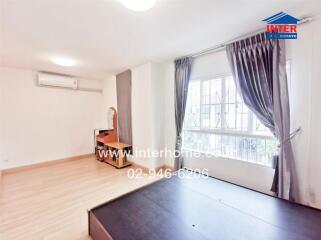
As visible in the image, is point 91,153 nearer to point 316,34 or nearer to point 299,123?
point 299,123

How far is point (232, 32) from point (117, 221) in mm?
2590

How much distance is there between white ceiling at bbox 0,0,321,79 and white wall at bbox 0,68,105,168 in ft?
2.55

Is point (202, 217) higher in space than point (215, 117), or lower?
lower

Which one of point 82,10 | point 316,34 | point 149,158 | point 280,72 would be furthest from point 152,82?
point 316,34

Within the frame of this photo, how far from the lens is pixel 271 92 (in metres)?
1.99

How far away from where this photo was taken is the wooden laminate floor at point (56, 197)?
5.69 ft

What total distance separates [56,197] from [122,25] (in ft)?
8.62

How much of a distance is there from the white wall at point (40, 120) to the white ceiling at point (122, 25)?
0.78 meters

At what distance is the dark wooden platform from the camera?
4.21ft

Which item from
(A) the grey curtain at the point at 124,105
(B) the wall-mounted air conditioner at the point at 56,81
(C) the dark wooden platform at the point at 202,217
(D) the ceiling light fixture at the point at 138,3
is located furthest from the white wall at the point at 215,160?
(B) the wall-mounted air conditioner at the point at 56,81

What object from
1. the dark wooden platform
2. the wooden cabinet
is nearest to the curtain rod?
the dark wooden platform

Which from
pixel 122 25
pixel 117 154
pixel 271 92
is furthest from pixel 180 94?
pixel 117 154

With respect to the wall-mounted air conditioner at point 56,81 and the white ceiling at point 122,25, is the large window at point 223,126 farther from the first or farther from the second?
the wall-mounted air conditioner at point 56,81

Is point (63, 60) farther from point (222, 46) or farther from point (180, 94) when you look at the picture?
point (222, 46)
